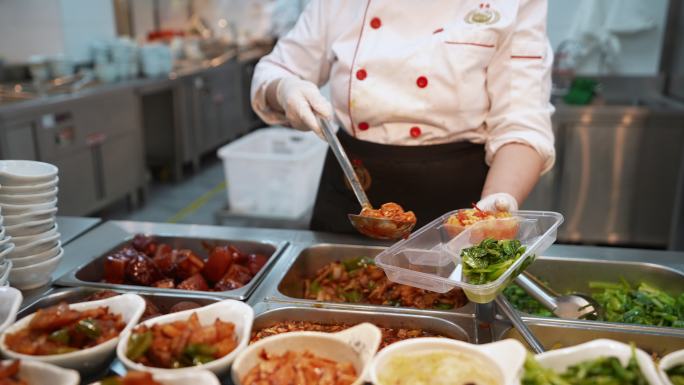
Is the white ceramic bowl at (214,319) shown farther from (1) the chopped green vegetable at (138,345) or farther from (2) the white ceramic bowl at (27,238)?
(2) the white ceramic bowl at (27,238)

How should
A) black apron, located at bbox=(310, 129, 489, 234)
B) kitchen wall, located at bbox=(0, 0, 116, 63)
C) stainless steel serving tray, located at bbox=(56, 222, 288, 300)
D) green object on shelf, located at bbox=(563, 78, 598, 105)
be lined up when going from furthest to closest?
kitchen wall, located at bbox=(0, 0, 116, 63) → green object on shelf, located at bbox=(563, 78, 598, 105) → black apron, located at bbox=(310, 129, 489, 234) → stainless steel serving tray, located at bbox=(56, 222, 288, 300)

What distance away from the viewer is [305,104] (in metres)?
1.69

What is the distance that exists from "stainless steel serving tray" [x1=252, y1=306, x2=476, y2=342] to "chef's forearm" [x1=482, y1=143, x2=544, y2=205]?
0.50m

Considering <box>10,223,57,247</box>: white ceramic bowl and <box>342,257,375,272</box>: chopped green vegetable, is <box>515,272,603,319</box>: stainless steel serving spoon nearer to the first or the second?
<box>342,257,375,272</box>: chopped green vegetable

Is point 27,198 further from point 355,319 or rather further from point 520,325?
point 520,325

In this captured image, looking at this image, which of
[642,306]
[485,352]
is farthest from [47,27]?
[485,352]

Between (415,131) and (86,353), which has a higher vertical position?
(415,131)

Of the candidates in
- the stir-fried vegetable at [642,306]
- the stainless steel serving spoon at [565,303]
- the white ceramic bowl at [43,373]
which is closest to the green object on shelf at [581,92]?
the stir-fried vegetable at [642,306]

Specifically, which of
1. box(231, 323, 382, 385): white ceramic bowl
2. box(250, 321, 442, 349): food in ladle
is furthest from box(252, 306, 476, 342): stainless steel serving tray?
box(231, 323, 382, 385): white ceramic bowl

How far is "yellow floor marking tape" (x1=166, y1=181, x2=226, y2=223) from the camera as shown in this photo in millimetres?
4941

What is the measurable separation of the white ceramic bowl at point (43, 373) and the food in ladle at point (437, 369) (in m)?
0.47

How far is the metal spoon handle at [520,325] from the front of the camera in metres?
1.19

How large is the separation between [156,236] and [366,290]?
700 mm

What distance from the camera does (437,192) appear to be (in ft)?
6.43
